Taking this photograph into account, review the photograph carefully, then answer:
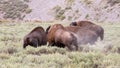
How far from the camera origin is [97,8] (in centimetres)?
4481

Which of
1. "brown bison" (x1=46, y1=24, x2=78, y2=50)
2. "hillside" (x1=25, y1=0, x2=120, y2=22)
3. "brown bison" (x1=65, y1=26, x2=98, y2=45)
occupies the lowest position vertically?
"hillside" (x1=25, y1=0, x2=120, y2=22)

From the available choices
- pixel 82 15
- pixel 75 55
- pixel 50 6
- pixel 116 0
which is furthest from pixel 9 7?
pixel 75 55

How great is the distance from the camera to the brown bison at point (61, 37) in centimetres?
1081

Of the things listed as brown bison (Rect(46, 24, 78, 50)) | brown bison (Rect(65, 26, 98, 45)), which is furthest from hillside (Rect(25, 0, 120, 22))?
brown bison (Rect(46, 24, 78, 50))

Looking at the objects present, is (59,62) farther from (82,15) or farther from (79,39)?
(82,15)

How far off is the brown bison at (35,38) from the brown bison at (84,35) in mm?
1065

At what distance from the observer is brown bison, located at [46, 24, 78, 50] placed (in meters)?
10.8

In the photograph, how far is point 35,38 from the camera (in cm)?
1190

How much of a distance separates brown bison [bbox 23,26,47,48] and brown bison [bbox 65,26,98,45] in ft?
3.49

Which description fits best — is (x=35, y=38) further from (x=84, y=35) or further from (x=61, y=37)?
(x=84, y=35)

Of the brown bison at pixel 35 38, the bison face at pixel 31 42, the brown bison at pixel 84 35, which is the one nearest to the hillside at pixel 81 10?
the brown bison at pixel 84 35

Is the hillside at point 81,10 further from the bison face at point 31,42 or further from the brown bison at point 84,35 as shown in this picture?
the bison face at point 31,42

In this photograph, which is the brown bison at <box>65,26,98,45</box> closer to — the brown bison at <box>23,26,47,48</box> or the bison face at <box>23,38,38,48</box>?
the brown bison at <box>23,26,47,48</box>

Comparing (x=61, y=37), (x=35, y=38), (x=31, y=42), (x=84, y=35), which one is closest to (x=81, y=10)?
(x=84, y=35)
